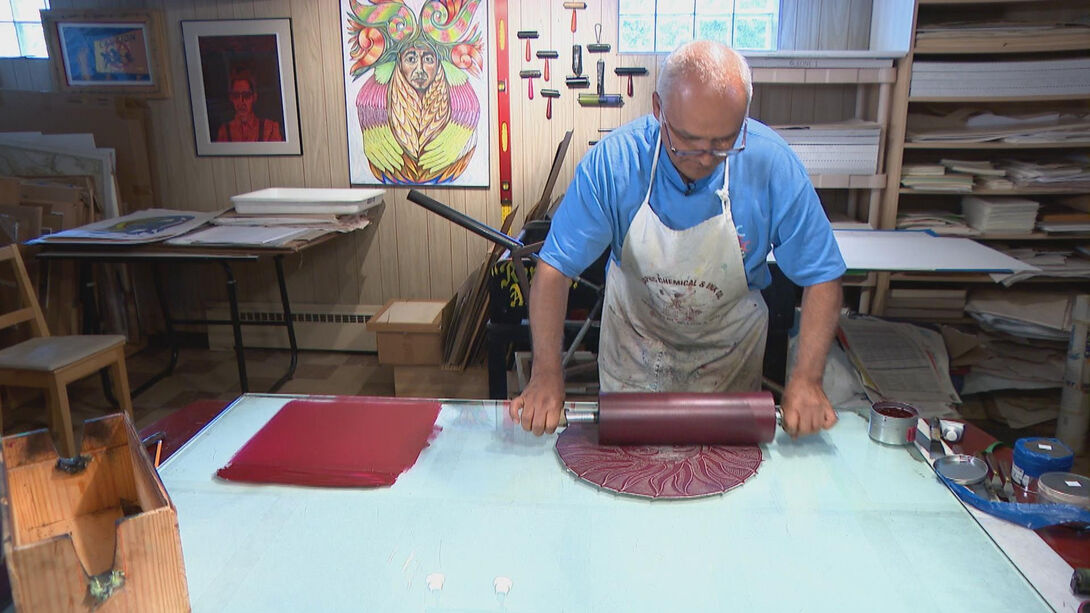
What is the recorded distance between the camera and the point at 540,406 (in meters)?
1.26

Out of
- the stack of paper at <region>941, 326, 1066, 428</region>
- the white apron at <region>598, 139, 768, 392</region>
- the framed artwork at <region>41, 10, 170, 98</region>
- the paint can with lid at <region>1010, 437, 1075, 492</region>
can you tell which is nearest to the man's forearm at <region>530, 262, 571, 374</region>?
the white apron at <region>598, 139, 768, 392</region>

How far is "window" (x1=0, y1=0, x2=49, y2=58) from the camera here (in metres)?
3.77

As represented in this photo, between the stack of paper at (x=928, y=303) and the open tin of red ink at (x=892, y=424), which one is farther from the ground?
the open tin of red ink at (x=892, y=424)

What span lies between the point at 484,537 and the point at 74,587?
470 millimetres

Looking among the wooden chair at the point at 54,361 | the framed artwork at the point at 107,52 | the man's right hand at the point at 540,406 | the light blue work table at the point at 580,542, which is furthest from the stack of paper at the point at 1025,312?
the framed artwork at the point at 107,52

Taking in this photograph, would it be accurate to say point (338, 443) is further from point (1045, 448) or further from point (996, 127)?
point (996, 127)

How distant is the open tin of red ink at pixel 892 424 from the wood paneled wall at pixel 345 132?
2.43 m

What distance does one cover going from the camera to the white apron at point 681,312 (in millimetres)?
1580

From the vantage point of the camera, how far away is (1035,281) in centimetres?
321

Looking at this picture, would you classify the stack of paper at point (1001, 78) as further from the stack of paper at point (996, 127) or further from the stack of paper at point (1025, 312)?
the stack of paper at point (1025, 312)

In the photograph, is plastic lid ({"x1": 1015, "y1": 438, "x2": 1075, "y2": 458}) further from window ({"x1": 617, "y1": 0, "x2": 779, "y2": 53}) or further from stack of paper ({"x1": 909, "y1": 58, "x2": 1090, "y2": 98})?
window ({"x1": 617, "y1": 0, "x2": 779, "y2": 53})

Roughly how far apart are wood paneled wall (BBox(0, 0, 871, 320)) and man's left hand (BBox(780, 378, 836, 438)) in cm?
241

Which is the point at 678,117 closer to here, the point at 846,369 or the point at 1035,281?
the point at 846,369

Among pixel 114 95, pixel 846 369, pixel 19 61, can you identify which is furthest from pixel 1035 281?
pixel 19 61
